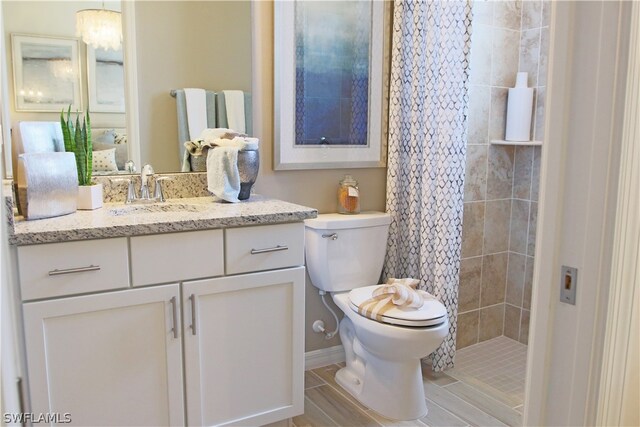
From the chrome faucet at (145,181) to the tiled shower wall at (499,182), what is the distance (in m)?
1.67

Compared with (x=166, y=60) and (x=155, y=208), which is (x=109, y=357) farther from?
(x=166, y=60)

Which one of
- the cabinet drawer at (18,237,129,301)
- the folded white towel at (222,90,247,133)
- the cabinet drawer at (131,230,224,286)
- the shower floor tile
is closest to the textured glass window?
the folded white towel at (222,90,247,133)

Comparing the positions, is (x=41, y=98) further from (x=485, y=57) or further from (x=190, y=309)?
(x=485, y=57)

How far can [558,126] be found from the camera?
0.81 meters

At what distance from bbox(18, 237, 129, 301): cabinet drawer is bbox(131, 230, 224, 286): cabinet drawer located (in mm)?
44

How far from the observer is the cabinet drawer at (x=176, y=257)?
1.68 metres

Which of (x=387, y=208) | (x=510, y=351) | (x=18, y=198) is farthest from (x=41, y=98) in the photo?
(x=510, y=351)

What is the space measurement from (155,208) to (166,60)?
0.65 m

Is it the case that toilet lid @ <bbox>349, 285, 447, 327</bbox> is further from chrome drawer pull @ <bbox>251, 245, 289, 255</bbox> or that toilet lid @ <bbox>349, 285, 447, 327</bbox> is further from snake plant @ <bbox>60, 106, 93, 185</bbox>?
snake plant @ <bbox>60, 106, 93, 185</bbox>

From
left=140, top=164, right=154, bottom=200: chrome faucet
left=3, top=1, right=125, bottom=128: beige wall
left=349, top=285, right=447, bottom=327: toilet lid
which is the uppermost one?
left=3, top=1, right=125, bottom=128: beige wall

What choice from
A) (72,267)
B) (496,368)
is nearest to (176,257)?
(72,267)

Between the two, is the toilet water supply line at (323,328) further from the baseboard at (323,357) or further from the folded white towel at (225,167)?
the folded white towel at (225,167)

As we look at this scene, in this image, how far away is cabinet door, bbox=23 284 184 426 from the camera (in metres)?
1.57

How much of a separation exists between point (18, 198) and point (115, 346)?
58 centimetres
